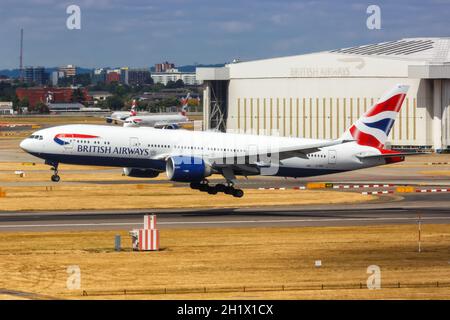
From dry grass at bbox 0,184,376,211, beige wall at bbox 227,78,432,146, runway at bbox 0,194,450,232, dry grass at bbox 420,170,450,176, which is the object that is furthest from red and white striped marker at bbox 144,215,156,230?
beige wall at bbox 227,78,432,146

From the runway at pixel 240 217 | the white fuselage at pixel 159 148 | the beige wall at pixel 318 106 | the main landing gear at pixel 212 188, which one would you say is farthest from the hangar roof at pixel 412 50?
the main landing gear at pixel 212 188

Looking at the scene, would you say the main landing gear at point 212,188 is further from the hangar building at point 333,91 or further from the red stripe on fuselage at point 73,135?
the hangar building at point 333,91

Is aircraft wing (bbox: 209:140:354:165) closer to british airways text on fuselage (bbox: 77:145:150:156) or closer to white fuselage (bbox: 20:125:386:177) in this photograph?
white fuselage (bbox: 20:125:386:177)

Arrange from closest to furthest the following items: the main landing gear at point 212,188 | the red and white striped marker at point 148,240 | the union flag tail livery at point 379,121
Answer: the red and white striped marker at point 148,240 < the main landing gear at point 212,188 < the union flag tail livery at point 379,121

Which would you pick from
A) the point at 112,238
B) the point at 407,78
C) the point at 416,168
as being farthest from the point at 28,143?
the point at 407,78

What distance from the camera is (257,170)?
71.0 m

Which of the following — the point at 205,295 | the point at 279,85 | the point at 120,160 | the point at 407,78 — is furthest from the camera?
the point at 279,85

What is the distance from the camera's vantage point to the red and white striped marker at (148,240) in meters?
A: 51.2

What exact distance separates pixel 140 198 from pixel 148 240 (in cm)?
2768

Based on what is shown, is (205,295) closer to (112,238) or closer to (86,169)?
(112,238)

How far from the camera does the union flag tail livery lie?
2938 inches

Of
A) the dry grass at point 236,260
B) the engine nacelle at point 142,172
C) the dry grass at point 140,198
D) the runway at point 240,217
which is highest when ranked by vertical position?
the engine nacelle at point 142,172

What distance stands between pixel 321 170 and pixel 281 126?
77.1 m

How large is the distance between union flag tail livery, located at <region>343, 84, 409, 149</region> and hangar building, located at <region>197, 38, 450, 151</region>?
65.6 metres
